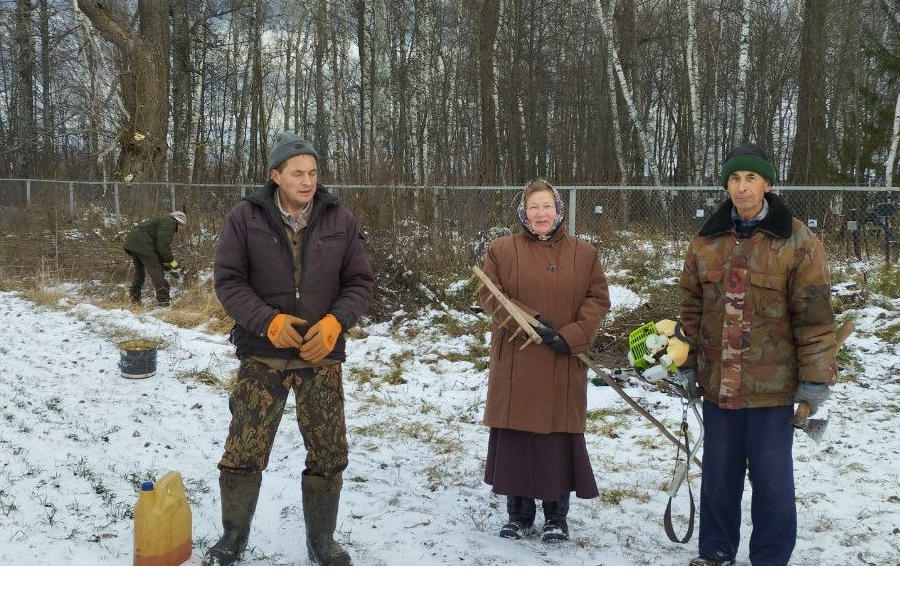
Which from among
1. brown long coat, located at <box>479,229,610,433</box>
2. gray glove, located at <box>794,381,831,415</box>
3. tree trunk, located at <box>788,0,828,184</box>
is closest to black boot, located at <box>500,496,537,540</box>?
brown long coat, located at <box>479,229,610,433</box>

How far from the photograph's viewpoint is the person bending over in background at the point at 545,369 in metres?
3.38

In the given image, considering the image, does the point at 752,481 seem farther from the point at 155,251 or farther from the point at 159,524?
the point at 155,251

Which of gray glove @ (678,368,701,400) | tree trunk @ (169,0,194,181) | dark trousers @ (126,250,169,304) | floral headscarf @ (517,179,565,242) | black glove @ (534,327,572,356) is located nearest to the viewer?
gray glove @ (678,368,701,400)

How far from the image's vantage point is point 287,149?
2.89 metres

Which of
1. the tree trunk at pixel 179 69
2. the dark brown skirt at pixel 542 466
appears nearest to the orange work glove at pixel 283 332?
the dark brown skirt at pixel 542 466

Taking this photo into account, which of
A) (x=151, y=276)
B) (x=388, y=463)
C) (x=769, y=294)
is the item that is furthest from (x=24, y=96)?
(x=769, y=294)

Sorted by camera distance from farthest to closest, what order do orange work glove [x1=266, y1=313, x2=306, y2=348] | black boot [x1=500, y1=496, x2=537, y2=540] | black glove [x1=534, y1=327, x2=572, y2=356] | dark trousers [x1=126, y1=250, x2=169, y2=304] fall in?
1. dark trousers [x1=126, y1=250, x2=169, y2=304]
2. black boot [x1=500, y1=496, x2=537, y2=540]
3. black glove [x1=534, y1=327, x2=572, y2=356]
4. orange work glove [x1=266, y1=313, x2=306, y2=348]

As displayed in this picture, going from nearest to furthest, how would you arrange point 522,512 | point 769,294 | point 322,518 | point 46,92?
point 769,294, point 322,518, point 522,512, point 46,92

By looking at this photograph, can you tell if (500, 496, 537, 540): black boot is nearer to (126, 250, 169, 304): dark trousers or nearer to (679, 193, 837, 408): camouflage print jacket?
(679, 193, 837, 408): camouflage print jacket

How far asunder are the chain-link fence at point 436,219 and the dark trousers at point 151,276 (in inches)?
40.5

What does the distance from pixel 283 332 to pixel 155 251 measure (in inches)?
314

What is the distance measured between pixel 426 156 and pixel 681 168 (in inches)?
553

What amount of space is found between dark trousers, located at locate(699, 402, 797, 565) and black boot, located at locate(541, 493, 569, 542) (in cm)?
64

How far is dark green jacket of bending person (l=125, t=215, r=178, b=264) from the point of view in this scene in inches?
382
